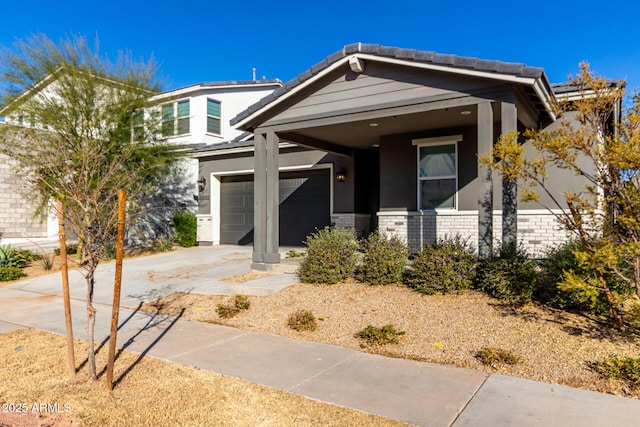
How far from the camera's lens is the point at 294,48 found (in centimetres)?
2125

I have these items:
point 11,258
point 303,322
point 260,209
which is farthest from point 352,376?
point 11,258

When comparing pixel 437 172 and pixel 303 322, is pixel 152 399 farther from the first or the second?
pixel 437 172

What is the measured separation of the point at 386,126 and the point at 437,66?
8.16ft

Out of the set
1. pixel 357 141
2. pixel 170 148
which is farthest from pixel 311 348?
pixel 170 148

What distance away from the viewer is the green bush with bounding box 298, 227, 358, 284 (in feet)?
25.4

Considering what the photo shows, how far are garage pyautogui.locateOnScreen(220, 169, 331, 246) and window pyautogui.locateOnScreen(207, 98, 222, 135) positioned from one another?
2770mm

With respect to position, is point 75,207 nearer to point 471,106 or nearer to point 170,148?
point 471,106

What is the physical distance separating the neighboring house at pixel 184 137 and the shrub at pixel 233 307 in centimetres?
778

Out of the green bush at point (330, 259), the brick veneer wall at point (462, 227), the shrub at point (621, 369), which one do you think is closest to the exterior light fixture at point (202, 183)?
the brick veneer wall at point (462, 227)

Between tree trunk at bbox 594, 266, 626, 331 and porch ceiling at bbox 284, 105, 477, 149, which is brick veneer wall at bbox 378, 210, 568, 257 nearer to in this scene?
porch ceiling at bbox 284, 105, 477, 149

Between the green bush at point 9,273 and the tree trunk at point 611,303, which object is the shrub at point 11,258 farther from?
the tree trunk at point 611,303

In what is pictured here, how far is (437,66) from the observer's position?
7.41 metres

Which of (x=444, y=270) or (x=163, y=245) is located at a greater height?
(x=444, y=270)

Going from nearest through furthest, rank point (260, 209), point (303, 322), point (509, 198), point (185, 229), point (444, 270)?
point (303, 322)
point (444, 270)
point (509, 198)
point (260, 209)
point (185, 229)
